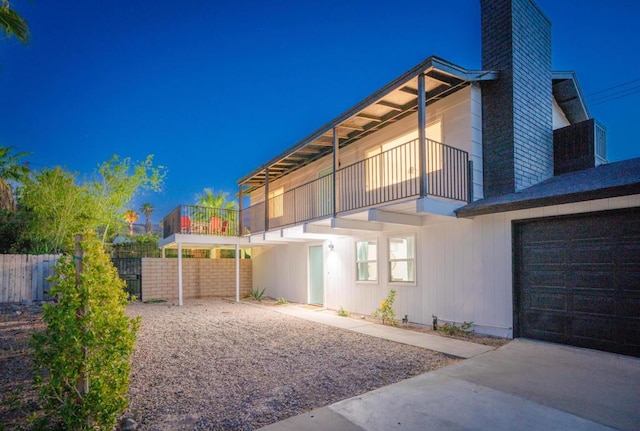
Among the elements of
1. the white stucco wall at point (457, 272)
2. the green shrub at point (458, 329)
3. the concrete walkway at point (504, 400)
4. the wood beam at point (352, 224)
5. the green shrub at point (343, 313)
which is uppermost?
the wood beam at point (352, 224)

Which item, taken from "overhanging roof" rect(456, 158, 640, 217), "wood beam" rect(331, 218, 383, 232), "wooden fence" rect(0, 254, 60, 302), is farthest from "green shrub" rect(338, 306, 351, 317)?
"wooden fence" rect(0, 254, 60, 302)

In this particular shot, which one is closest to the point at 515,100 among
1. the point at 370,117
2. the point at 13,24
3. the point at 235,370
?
the point at 370,117

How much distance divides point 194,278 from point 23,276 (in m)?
Answer: 5.79

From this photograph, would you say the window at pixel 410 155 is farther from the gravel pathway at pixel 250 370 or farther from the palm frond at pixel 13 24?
the palm frond at pixel 13 24

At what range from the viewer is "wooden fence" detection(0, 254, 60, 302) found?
11.6 m

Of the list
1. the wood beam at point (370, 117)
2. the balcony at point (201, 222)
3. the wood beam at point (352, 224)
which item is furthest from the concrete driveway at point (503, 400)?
the balcony at point (201, 222)

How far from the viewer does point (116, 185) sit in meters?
15.2

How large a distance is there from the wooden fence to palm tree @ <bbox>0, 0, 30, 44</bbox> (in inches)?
308

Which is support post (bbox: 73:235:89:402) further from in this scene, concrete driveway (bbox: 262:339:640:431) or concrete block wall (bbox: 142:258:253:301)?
concrete block wall (bbox: 142:258:253:301)

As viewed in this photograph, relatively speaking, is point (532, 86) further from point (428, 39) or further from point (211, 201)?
point (428, 39)

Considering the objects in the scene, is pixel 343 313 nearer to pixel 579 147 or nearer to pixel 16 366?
pixel 16 366

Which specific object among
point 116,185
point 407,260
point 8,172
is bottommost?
point 407,260

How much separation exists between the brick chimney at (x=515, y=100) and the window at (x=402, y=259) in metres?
2.22

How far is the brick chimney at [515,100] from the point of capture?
24.7ft
